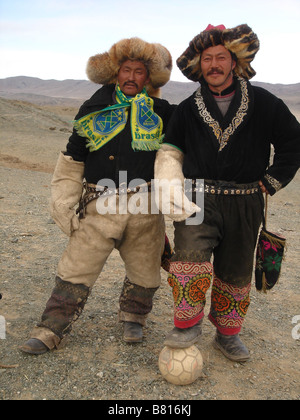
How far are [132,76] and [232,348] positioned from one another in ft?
6.09

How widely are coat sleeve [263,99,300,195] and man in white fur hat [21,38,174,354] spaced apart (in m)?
0.71

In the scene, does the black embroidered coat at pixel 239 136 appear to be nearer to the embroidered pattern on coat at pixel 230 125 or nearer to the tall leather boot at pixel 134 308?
the embroidered pattern on coat at pixel 230 125

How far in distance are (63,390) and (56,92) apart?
422ft

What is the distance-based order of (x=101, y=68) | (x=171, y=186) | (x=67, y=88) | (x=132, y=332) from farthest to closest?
(x=67, y=88)
(x=132, y=332)
(x=101, y=68)
(x=171, y=186)

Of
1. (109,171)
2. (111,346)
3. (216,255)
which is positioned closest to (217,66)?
(109,171)

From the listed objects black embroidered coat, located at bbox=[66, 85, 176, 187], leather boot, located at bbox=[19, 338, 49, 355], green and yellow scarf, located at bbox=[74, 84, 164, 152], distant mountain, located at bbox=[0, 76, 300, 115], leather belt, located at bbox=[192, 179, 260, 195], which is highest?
green and yellow scarf, located at bbox=[74, 84, 164, 152]

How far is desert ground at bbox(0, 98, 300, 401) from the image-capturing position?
2.70 m

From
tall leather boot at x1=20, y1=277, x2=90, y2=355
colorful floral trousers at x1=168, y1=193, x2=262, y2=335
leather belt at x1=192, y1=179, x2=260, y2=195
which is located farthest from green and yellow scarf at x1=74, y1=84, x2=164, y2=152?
tall leather boot at x1=20, y1=277, x2=90, y2=355

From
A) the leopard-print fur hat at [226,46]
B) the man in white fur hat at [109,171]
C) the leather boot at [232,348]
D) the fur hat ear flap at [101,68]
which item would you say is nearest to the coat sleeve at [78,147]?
the man in white fur hat at [109,171]

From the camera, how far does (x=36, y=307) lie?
3.71 m

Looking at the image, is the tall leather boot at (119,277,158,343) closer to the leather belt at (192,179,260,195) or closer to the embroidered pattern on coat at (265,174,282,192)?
the leather belt at (192,179,260,195)

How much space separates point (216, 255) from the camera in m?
2.98

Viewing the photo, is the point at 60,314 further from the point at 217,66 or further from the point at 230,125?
the point at 217,66

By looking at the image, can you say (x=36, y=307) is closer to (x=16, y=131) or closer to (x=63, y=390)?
(x=63, y=390)
